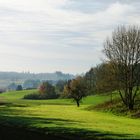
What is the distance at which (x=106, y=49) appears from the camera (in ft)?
236

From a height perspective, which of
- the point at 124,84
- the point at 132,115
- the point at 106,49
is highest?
the point at 106,49

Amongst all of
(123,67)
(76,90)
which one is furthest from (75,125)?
(76,90)

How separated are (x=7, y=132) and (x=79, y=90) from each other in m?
84.0

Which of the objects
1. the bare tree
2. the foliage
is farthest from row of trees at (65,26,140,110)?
the foliage

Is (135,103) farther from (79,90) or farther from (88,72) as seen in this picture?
(88,72)

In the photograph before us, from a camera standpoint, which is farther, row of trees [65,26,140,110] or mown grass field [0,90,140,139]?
row of trees [65,26,140,110]

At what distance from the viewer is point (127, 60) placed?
69500 mm

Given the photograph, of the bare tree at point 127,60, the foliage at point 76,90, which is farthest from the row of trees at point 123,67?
the foliage at point 76,90

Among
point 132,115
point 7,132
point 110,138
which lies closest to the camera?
point 110,138

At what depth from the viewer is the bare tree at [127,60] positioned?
68688 millimetres

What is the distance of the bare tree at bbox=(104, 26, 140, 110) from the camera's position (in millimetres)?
68688

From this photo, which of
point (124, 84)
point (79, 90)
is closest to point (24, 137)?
point (124, 84)

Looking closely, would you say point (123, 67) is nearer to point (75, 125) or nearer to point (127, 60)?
point (127, 60)

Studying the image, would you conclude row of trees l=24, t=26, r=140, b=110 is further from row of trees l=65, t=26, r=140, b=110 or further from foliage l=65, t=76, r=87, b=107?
foliage l=65, t=76, r=87, b=107
